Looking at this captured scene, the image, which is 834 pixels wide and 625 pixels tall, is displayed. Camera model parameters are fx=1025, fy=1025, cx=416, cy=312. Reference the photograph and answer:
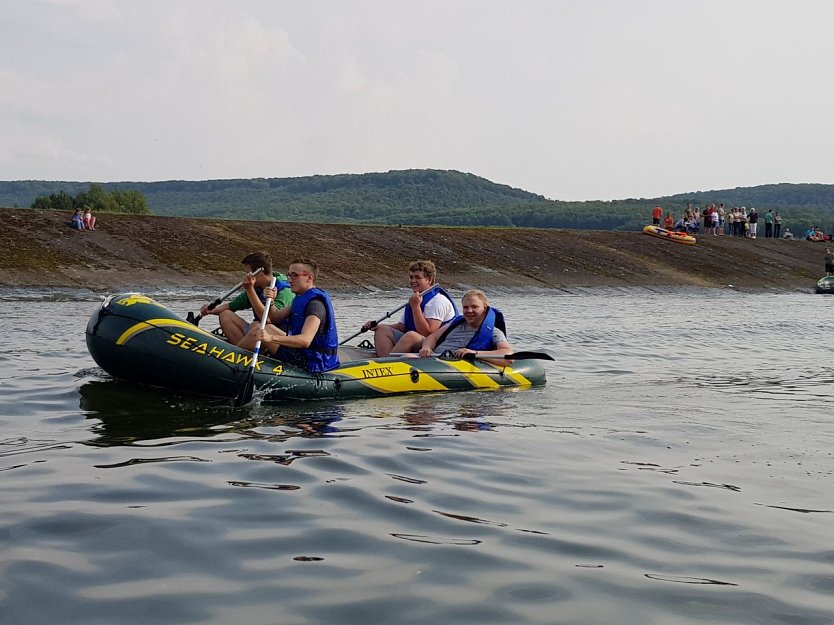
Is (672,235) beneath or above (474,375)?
above

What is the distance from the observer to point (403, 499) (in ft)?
19.9

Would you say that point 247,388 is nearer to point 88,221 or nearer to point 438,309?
point 438,309

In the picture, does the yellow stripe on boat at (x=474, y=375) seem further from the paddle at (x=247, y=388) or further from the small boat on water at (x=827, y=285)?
the small boat on water at (x=827, y=285)

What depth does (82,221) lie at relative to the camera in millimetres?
29938

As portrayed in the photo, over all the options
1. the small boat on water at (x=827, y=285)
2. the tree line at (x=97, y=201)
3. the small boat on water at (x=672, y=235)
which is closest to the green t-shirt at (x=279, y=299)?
the small boat on water at (x=827, y=285)

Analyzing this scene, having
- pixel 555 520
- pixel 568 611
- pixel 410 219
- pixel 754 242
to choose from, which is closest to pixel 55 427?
pixel 555 520

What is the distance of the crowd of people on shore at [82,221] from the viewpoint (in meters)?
29.8

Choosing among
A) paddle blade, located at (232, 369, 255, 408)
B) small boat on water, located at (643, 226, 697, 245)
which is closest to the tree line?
small boat on water, located at (643, 226, 697, 245)

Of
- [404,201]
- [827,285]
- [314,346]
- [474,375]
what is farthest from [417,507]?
[404,201]

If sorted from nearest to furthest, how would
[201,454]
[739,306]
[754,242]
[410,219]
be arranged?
[201,454]
[739,306]
[754,242]
[410,219]

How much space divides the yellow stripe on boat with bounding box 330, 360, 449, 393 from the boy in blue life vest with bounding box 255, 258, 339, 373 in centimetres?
25

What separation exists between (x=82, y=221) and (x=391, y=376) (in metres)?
21.7

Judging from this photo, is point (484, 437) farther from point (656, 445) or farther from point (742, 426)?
point (742, 426)

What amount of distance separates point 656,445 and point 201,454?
11.6ft
